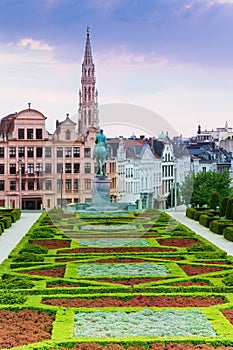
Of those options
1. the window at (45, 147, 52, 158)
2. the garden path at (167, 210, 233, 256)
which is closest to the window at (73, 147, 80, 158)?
the window at (45, 147, 52, 158)

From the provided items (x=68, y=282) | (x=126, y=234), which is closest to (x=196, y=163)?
(x=126, y=234)

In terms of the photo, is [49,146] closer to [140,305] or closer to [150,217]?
[150,217]

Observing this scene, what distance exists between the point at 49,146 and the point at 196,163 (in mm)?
28409

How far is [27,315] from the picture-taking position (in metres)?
13.0

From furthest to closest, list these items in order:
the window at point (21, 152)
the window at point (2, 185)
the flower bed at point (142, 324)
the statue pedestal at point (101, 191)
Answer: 1. the window at point (21, 152)
2. the window at point (2, 185)
3. the statue pedestal at point (101, 191)
4. the flower bed at point (142, 324)

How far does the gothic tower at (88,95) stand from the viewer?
2746 inches

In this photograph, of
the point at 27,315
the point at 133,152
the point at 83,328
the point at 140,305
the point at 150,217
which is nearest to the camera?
the point at 83,328

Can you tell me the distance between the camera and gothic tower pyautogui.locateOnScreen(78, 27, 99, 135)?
2746 inches

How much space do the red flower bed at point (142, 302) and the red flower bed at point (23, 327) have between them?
1.01m

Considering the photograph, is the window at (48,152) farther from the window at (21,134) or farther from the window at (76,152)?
the window at (21,134)

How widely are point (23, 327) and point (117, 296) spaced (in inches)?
122

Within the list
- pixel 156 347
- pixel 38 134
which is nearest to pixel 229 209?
pixel 156 347

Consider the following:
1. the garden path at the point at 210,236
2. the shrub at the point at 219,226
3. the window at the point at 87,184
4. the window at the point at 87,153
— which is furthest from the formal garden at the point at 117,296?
the window at the point at 87,153

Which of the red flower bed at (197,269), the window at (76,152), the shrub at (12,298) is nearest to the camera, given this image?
the shrub at (12,298)
